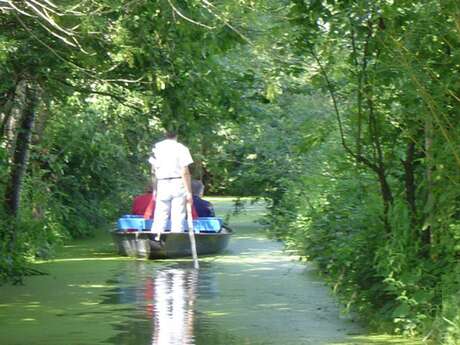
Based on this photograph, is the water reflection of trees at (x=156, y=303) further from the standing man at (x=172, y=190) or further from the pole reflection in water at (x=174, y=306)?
the standing man at (x=172, y=190)

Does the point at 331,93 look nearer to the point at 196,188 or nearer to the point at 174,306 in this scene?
the point at 174,306

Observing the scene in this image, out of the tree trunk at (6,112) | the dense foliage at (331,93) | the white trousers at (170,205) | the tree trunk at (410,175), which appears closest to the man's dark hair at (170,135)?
the white trousers at (170,205)

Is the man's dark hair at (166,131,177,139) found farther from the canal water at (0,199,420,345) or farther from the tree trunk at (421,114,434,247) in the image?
the tree trunk at (421,114,434,247)

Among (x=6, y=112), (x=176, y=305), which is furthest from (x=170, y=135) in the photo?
(x=176, y=305)

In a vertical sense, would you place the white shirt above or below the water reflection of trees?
above

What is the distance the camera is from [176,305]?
1366 cm

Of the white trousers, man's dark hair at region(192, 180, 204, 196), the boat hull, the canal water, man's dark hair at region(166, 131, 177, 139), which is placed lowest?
the canal water

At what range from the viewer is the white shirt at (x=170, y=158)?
1983 cm

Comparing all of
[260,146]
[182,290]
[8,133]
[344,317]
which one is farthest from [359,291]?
[260,146]

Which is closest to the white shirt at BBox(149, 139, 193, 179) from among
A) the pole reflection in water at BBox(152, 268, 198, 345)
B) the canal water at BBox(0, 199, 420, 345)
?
the canal water at BBox(0, 199, 420, 345)

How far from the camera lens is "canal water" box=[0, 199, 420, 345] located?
444 inches

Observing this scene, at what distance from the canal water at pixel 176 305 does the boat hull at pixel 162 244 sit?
29 centimetres

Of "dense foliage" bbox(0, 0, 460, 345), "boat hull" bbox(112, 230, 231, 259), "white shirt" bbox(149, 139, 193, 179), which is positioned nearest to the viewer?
"dense foliage" bbox(0, 0, 460, 345)

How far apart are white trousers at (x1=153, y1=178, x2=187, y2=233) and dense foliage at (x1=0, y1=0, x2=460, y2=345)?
2910 millimetres
